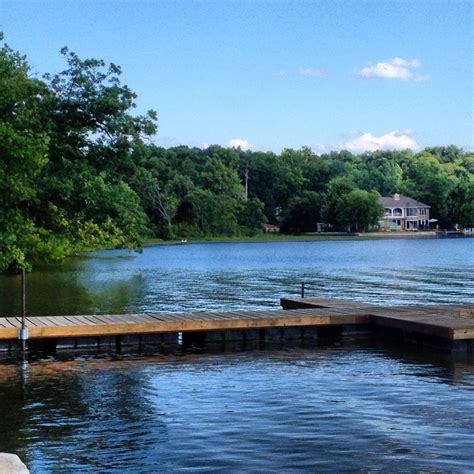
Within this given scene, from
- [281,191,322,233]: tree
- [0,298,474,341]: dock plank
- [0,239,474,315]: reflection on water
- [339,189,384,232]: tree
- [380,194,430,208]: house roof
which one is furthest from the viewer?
[380,194,430,208]: house roof

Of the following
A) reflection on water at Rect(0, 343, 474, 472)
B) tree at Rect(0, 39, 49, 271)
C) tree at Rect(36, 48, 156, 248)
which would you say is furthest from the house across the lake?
reflection on water at Rect(0, 343, 474, 472)

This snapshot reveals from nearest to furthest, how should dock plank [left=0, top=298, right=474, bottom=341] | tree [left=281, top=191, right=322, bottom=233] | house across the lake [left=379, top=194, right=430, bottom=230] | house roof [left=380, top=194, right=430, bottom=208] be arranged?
1. dock plank [left=0, top=298, right=474, bottom=341]
2. tree [left=281, top=191, right=322, bottom=233]
3. house roof [left=380, top=194, right=430, bottom=208]
4. house across the lake [left=379, top=194, right=430, bottom=230]

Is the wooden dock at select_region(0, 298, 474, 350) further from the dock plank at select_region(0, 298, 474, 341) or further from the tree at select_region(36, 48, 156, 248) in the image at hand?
the tree at select_region(36, 48, 156, 248)

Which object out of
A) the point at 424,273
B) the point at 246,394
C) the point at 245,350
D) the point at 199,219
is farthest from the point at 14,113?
the point at 199,219

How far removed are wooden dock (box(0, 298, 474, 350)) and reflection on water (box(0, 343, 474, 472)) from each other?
Result: 1.26m

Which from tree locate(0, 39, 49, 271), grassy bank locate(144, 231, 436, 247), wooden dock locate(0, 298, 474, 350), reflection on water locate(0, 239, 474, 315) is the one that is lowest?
reflection on water locate(0, 239, 474, 315)

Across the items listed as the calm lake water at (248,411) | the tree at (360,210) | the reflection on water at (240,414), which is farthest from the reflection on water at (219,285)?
the tree at (360,210)

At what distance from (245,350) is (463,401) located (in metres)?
7.17

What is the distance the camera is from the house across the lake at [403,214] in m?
151

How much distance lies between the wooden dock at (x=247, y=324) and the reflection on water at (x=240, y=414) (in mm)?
1256

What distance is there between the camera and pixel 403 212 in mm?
152250

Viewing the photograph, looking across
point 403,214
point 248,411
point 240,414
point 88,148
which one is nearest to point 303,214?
point 403,214

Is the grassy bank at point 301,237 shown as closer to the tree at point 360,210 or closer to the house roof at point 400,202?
the tree at point 360,210

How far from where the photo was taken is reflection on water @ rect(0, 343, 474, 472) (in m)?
11.0
